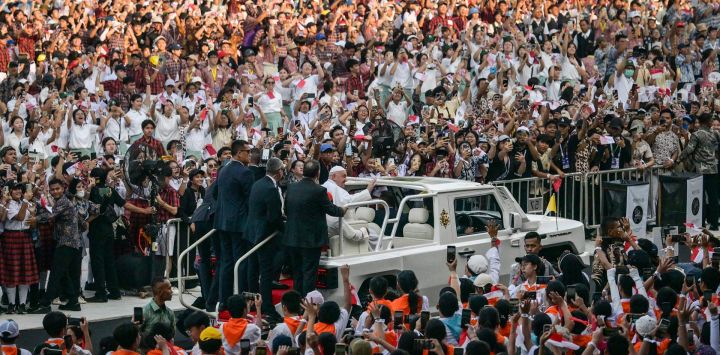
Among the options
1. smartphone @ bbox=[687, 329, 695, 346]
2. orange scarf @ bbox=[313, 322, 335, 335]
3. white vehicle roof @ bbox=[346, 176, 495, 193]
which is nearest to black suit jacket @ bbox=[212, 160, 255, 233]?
white vehicle roof @ bbox=[346, 176, 495, 193]

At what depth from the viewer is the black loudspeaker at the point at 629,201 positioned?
737 inches

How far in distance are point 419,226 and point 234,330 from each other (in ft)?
13.7

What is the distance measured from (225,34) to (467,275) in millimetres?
14099

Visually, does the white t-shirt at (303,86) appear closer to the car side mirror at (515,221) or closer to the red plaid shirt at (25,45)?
the red plaid shirt at (25,45)

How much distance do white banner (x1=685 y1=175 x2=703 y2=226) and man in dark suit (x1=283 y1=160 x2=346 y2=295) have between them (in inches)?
314

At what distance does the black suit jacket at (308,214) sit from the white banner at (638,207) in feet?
21.4

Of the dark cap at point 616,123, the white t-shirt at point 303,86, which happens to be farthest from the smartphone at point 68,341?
the white t-shirt at point 303,86

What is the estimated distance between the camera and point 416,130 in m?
20.8

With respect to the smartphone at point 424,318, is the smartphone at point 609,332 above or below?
below

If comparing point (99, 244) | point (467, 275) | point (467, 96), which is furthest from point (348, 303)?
point (467, 96)

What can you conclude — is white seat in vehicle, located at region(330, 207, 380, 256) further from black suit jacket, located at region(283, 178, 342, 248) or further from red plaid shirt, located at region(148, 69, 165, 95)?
red plaid shirt, located at region(148, 69, 165, 95)

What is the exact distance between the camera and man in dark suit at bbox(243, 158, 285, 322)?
1368 cm

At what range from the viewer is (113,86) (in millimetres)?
22641

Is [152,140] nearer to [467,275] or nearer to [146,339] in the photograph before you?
[467,275]
